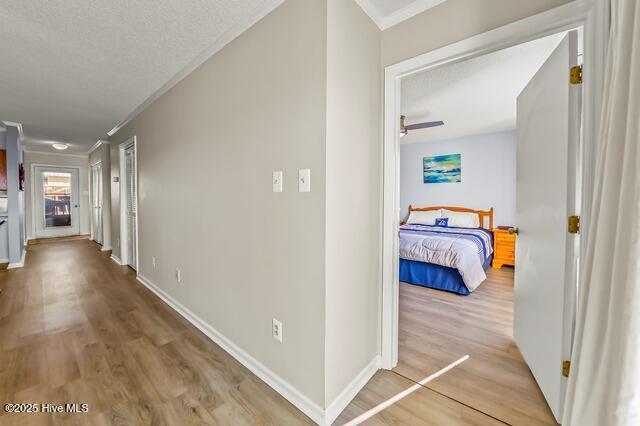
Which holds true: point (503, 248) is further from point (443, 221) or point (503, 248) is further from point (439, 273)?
point (439, 273)

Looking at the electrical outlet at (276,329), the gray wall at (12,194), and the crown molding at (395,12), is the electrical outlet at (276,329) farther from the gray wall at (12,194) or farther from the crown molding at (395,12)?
the gray wall at (12,194)

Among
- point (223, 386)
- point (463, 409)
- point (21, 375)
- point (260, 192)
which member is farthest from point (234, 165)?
point (463, 409)

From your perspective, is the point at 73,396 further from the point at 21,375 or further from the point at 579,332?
the point at 579,332

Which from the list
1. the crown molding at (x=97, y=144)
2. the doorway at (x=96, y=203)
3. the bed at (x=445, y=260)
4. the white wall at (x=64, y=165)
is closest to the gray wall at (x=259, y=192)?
the bed at (x=445, y=260)

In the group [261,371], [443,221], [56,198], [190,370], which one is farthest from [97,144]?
[443,221]

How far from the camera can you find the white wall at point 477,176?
15.6 ft

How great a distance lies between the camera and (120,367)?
181 centimetres

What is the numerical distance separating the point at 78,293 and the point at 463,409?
402cm

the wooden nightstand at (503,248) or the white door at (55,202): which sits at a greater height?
the white door at (55,202)

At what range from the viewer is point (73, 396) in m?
1.55

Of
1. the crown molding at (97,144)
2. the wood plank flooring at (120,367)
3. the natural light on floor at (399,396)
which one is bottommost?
the natural light on floor at (399,396)

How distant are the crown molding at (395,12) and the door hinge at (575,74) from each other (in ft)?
2.46

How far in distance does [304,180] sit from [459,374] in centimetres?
165

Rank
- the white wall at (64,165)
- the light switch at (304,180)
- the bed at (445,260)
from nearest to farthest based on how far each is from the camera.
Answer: the light switch at (304,180)
the bed at (445,260)
the white wall at (64,165)
